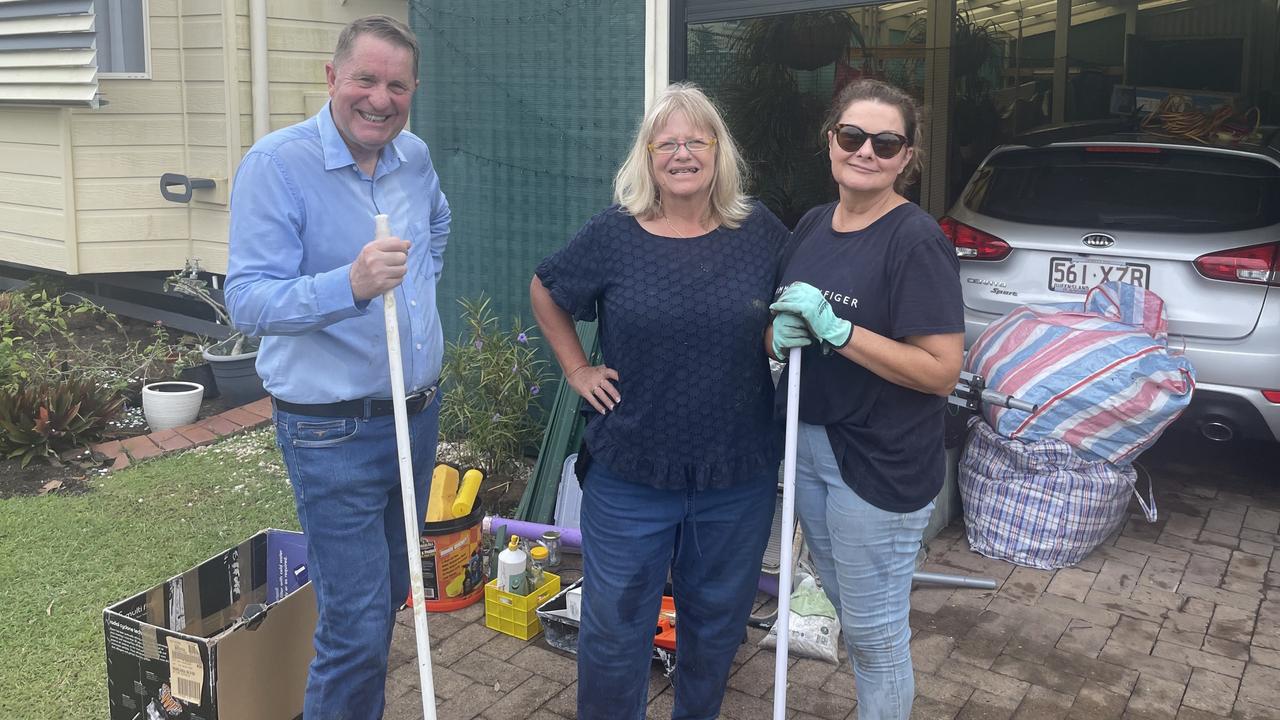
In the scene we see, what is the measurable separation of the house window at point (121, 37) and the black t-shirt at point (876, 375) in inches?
236

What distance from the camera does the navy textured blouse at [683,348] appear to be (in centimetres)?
263

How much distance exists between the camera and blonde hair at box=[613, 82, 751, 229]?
8.87 ft

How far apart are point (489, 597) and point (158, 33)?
16.5ft

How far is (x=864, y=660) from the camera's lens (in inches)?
106

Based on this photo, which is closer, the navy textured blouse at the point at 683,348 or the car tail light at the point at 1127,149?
the navy textured blouse at the point at 683,348

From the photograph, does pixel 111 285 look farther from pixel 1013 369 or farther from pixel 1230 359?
pixel 1230 359

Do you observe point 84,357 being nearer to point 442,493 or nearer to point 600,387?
point 442,493

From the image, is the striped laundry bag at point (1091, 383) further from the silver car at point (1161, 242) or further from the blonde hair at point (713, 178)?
the blonde hair at point (713, 178)

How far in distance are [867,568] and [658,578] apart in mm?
539

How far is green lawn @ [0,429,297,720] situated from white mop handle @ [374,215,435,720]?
57.2 inches

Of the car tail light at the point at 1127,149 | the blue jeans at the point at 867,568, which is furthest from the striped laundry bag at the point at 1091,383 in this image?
the blue jeans at the point at 867,568

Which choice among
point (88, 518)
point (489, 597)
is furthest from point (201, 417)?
point (489, 597)

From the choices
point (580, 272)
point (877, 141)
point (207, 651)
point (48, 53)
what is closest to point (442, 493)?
point (207, 651)

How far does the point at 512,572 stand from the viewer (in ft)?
12.8
